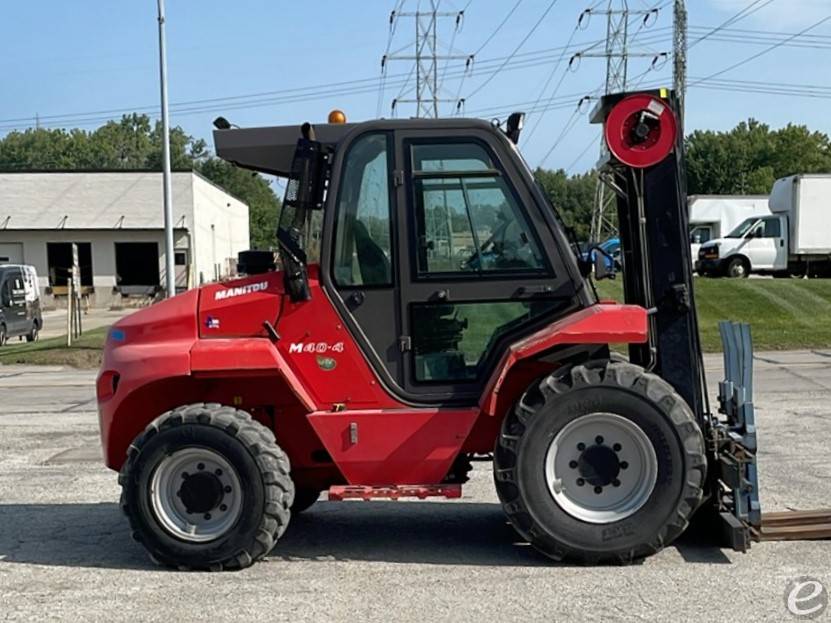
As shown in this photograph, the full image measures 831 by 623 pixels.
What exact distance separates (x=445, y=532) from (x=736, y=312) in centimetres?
1913

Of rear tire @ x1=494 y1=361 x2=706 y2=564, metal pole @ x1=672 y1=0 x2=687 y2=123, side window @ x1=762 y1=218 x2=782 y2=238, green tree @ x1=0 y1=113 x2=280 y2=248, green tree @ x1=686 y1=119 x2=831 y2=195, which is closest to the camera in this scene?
rear tire @ x1=494 y1=361 x2=706 y2=564

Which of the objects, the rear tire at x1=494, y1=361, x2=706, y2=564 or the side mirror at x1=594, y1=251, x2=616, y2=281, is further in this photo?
the side mirror at x1=594, y1=251, x2=616, y2=281

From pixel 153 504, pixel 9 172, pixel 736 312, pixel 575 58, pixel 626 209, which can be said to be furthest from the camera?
pixel 9 172

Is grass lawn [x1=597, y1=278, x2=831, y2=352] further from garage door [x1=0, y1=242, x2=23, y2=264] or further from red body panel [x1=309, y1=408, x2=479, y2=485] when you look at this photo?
garage door [x1=0, y1=242, x2=23, y2=264]

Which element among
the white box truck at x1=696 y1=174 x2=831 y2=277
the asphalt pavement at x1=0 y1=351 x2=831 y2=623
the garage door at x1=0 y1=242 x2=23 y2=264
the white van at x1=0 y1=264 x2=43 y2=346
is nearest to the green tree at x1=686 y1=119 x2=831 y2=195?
the white box truck at x1=696 y1=174 x2=831 y2=277

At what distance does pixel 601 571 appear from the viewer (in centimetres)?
536

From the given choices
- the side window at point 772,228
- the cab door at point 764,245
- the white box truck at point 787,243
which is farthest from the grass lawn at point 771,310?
the side window at point 772,228

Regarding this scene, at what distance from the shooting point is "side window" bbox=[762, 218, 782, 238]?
33844 mm

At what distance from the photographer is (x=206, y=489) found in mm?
5621

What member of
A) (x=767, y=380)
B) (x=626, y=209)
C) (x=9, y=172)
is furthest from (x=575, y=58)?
(x=626, y=209)

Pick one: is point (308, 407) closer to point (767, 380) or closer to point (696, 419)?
point (696, 419)

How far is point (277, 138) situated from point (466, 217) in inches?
50.4

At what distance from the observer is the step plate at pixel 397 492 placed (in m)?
5.56

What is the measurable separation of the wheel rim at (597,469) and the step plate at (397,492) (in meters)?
0.60
